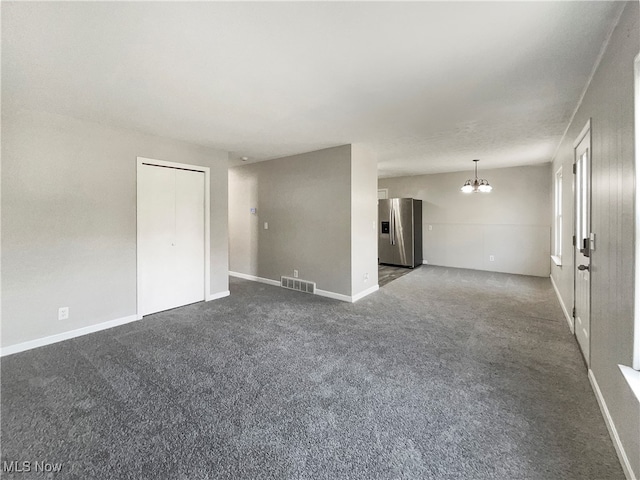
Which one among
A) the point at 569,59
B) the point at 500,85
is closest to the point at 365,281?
the point at 500,85

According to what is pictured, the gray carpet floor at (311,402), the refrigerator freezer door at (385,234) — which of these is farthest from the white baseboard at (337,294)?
the refrigerator freezer door at (385,234)

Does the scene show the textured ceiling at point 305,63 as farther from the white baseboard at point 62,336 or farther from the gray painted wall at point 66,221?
the white baseboard at point 62,336

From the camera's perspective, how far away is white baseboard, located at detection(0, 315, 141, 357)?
2721mm

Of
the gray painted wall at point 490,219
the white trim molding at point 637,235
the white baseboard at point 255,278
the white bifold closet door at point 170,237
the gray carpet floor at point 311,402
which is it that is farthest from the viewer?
the gray painted wall at point 490,219

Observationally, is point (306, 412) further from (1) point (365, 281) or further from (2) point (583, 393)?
(1) point (365, 281)

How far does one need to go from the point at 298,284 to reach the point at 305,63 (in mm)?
3666

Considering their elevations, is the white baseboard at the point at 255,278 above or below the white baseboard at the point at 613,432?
above

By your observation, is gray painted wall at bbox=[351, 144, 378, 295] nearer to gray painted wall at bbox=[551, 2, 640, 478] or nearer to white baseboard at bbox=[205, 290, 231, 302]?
white baseboard at bbox=[205, 290, 231, 302]

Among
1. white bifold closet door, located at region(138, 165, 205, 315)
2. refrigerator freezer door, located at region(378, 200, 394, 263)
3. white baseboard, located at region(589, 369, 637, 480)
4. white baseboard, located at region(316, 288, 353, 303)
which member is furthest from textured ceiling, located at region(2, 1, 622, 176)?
refrigerator freezer door, located at region(378, 200, 394, 263)

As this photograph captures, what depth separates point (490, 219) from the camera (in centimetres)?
665

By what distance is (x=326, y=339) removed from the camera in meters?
3.00

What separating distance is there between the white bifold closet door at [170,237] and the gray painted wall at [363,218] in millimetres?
2455

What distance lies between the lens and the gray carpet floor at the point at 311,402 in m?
1.46

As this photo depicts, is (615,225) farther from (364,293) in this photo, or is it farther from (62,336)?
(62,336)
